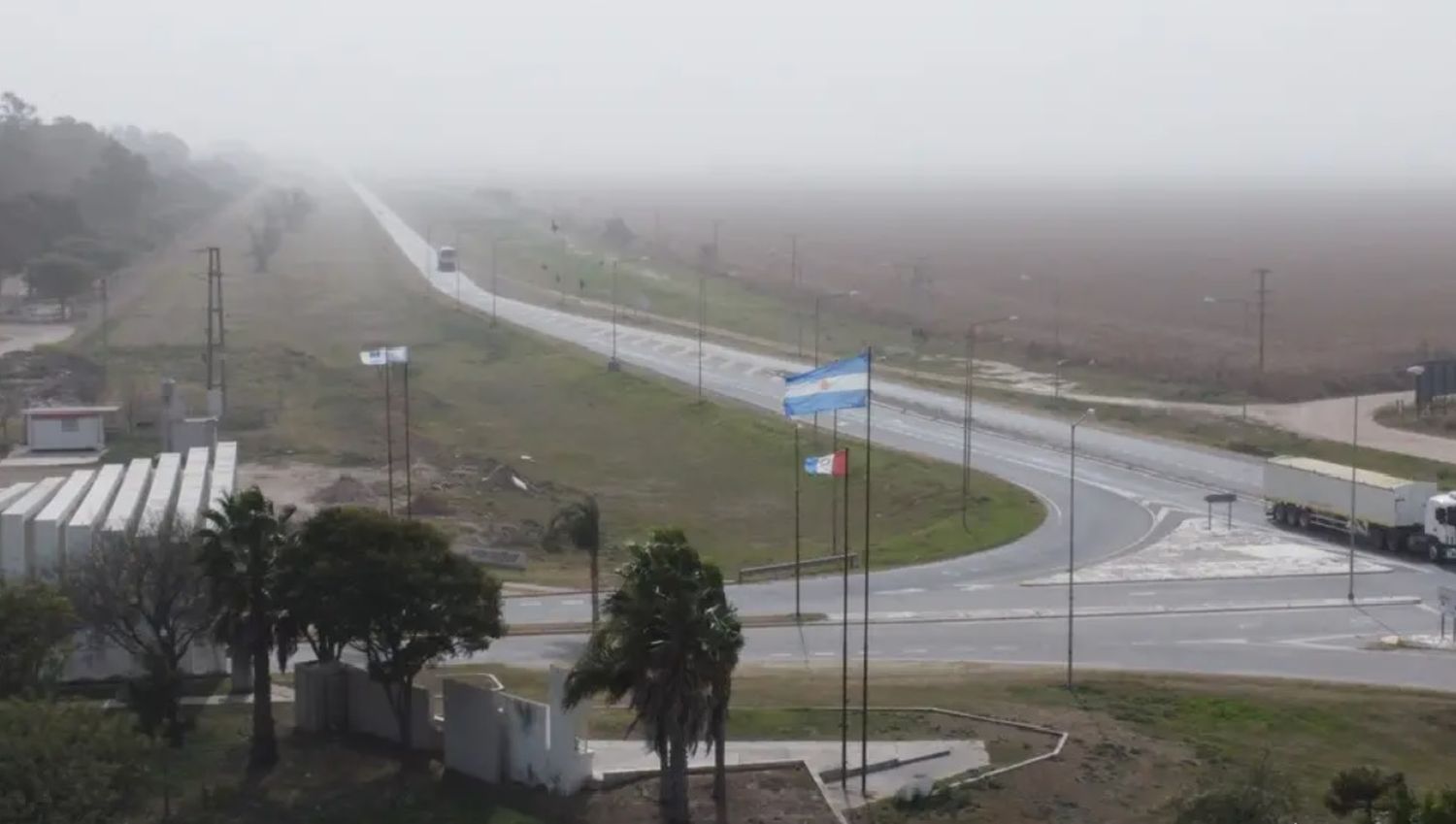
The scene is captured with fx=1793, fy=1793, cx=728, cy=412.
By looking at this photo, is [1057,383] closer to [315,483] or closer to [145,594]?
[315,483]

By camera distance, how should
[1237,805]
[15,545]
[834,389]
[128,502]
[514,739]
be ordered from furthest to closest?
[128,502], [15,545], [834,389], [514,739], [1237,805]

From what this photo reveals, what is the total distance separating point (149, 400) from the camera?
93.2 metres

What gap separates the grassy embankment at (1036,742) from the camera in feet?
119

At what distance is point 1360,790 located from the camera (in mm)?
31812

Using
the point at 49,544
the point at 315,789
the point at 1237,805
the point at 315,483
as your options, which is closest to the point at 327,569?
the point at 315,789

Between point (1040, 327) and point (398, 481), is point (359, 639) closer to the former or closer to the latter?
point (398, 481)

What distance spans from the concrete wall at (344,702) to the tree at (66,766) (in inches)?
342

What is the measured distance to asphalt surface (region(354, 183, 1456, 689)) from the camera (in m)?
48.9

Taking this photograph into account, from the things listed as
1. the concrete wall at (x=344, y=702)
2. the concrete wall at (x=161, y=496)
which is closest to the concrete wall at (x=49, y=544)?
the concrete wall at (x=161, y=496)

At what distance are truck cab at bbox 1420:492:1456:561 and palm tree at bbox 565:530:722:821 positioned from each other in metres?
→ 36.4

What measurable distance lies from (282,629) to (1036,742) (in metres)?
16.7

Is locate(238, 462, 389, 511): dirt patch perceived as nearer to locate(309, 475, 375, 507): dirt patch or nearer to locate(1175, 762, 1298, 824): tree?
locate(309, 475, 375, 507): dirt patch

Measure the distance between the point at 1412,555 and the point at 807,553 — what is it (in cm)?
2127

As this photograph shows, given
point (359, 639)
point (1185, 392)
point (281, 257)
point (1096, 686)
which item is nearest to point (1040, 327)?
point (1185, 392)
